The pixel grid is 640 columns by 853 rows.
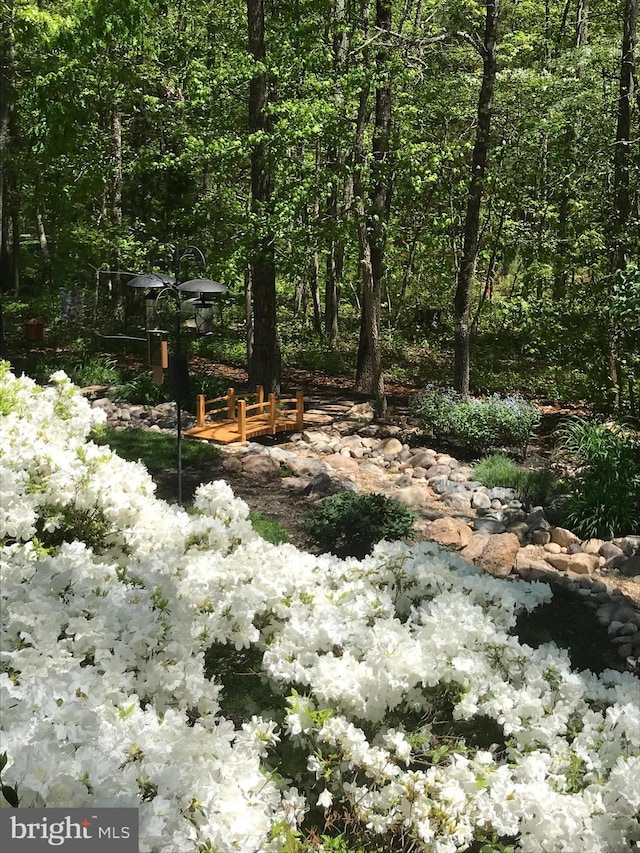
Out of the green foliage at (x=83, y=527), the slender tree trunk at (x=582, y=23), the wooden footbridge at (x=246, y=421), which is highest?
the slender tree trunk at (x=582, y=23)

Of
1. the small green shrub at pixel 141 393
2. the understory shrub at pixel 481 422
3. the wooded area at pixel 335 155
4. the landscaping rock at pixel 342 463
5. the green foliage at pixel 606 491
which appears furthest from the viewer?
the small green shrub at pixel 141 393

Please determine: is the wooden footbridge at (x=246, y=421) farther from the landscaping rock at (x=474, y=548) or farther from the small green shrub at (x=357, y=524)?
the landscaping rock at (x=474, y=548)

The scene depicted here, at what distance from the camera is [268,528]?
6629mm

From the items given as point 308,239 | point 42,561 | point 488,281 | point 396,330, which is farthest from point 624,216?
point 42,561

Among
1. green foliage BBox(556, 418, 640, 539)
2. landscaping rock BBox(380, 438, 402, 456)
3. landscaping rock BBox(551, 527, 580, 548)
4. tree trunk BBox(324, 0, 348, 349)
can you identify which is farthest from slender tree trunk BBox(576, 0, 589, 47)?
landscaping rock BBox(551, 527, 580, 548)

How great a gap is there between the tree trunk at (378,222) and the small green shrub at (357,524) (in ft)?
14.9

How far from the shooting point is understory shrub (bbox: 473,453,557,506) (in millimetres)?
7871

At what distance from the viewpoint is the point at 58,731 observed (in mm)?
1845

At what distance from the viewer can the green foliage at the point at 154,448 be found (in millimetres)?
8609

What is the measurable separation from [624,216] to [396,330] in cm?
867

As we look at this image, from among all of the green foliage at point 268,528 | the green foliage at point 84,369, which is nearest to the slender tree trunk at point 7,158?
the green foliage at point 84,369

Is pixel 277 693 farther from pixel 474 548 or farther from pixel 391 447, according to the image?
pixel 391 447

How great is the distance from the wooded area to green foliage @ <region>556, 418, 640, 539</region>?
158 cm

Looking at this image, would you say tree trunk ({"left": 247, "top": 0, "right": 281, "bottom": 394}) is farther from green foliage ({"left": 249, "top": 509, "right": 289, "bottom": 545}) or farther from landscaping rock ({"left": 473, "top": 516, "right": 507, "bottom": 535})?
landscaping rock ({"left": 473, "top": 516, "right": 507, "bottom": 535})
